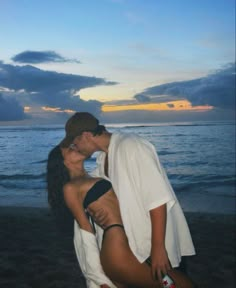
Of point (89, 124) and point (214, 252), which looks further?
point (214, 252)

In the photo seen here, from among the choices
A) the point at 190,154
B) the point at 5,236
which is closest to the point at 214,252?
the point at 5,236

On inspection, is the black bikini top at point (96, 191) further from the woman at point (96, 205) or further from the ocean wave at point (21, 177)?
the ocean wave at point (21, 177)

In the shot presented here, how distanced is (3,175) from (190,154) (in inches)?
827

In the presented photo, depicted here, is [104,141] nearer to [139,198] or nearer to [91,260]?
[139,198]

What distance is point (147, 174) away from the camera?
7.02 ft

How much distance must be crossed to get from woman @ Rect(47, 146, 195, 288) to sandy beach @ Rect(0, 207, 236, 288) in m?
4.04

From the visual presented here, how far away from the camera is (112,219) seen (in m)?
2.37

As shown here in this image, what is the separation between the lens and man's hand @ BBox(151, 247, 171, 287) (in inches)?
85.8

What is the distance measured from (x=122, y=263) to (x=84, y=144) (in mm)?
846

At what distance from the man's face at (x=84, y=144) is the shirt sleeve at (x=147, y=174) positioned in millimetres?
329

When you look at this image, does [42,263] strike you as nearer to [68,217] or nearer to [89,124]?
[68,217]

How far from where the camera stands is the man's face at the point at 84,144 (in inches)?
93.1

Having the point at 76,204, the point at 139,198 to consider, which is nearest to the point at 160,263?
the point at 139,198

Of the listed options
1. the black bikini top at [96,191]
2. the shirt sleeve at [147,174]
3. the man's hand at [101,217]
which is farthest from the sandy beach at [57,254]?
the shirt sleeve at [147,174]
